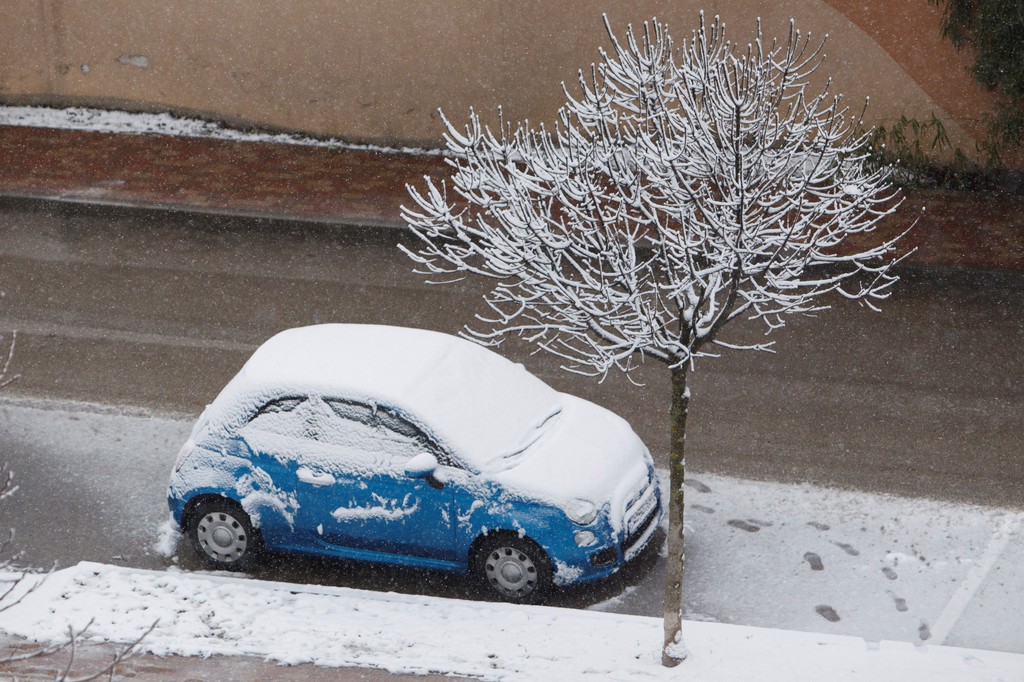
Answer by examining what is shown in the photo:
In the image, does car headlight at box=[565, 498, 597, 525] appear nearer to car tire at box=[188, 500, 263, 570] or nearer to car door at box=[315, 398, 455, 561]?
car door at box=[315, 398, 455, 561]

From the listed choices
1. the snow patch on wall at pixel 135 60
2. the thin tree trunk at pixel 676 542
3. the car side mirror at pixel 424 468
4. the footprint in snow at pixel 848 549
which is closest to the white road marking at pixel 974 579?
the footprint in snow at pixel 848 549

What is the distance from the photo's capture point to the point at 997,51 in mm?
15844

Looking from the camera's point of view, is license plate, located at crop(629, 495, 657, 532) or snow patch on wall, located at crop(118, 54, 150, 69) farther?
snow patch on wall, located at crop(118, 54, 150, 69)

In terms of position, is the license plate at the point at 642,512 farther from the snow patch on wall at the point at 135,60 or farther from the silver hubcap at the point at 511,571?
the snow patch on wall at the point at 135,60

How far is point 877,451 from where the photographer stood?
1045cm

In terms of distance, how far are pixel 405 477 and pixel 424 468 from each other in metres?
0.21

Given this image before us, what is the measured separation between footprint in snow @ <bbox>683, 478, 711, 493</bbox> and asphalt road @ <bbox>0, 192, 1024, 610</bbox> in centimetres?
23

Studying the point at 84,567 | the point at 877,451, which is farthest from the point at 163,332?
the point at 877,451

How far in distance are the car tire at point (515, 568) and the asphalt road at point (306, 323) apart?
1.58 ft

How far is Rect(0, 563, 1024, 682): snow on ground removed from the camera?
7371 mm

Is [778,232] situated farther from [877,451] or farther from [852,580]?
[877,451]

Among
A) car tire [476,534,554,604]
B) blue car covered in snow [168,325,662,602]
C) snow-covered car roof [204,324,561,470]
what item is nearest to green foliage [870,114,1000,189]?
snow-covered car roof [204,324,561,470]

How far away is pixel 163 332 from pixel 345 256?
117 inches

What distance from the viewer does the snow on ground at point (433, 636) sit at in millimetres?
7371
